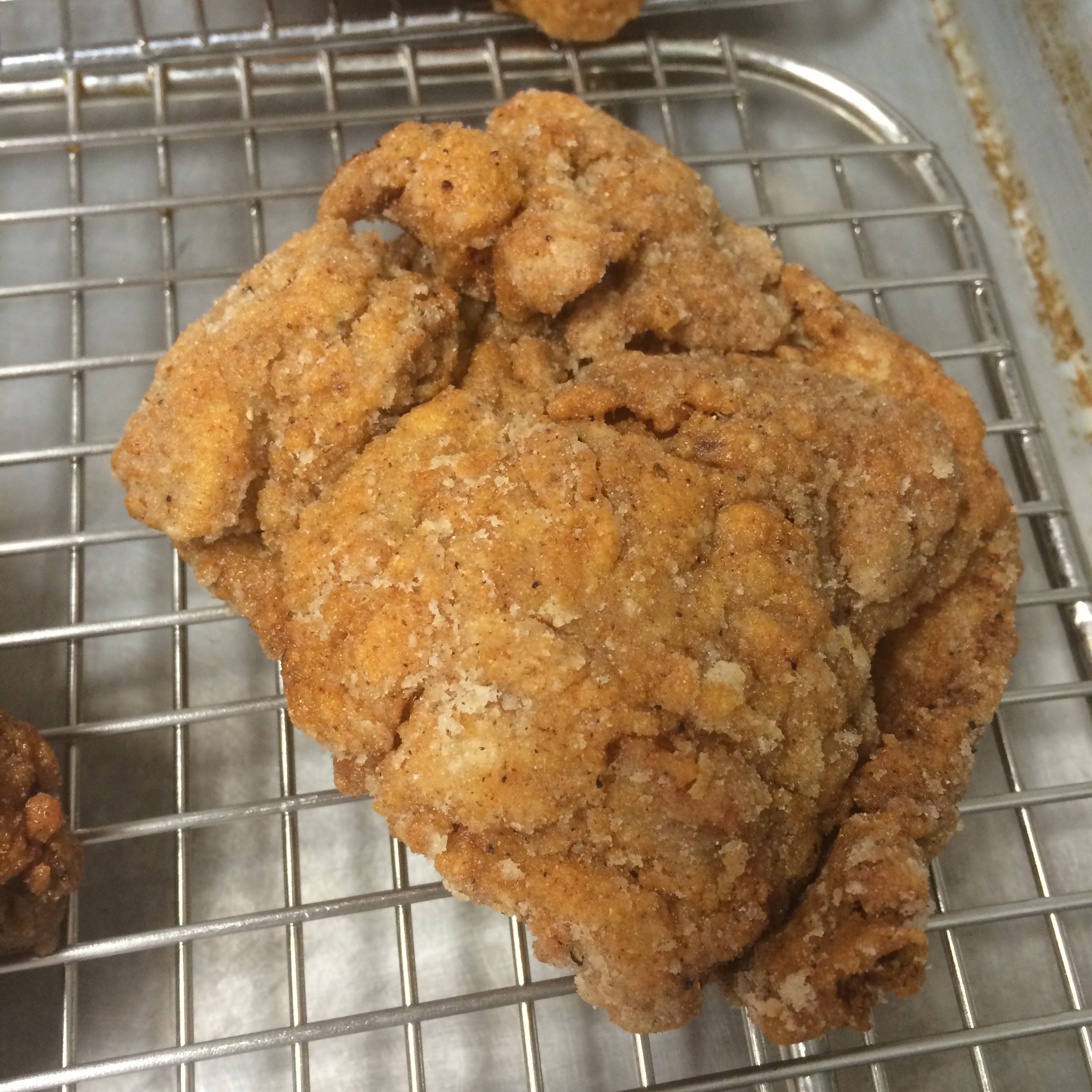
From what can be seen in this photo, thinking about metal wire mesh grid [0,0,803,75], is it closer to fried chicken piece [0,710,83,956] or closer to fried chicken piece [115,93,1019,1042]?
fried chicken piece [115,93,1019,1042]

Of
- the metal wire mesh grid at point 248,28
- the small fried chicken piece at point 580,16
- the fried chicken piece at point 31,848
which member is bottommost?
the fried chicken piece at point 31,848

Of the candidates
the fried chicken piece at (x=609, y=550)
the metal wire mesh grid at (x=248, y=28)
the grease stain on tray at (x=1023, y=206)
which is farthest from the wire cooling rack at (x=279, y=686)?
the fried chicken piece at (x=609, y=550)

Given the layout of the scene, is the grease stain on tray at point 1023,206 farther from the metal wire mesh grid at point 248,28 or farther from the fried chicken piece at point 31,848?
the fried chicken piece at point 31,848

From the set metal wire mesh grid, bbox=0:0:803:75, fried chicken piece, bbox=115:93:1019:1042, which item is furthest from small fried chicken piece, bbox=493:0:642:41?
fried chicken piece, bbox=115:93:1019:1042

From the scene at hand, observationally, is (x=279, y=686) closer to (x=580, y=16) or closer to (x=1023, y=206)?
(x=580, y=16)

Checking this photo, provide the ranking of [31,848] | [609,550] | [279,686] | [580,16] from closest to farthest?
[609,550] < [31,848] < [279,686] < [580,16]

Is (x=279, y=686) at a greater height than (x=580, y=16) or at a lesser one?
lesser

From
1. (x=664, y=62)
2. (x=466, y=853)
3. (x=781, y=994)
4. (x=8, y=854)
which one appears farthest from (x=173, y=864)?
(x=664, y=62)

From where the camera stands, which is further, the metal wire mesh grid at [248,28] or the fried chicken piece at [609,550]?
the metal wire mesh grid at [248,28]

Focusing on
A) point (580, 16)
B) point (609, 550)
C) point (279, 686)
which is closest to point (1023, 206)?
point (580, 16)
